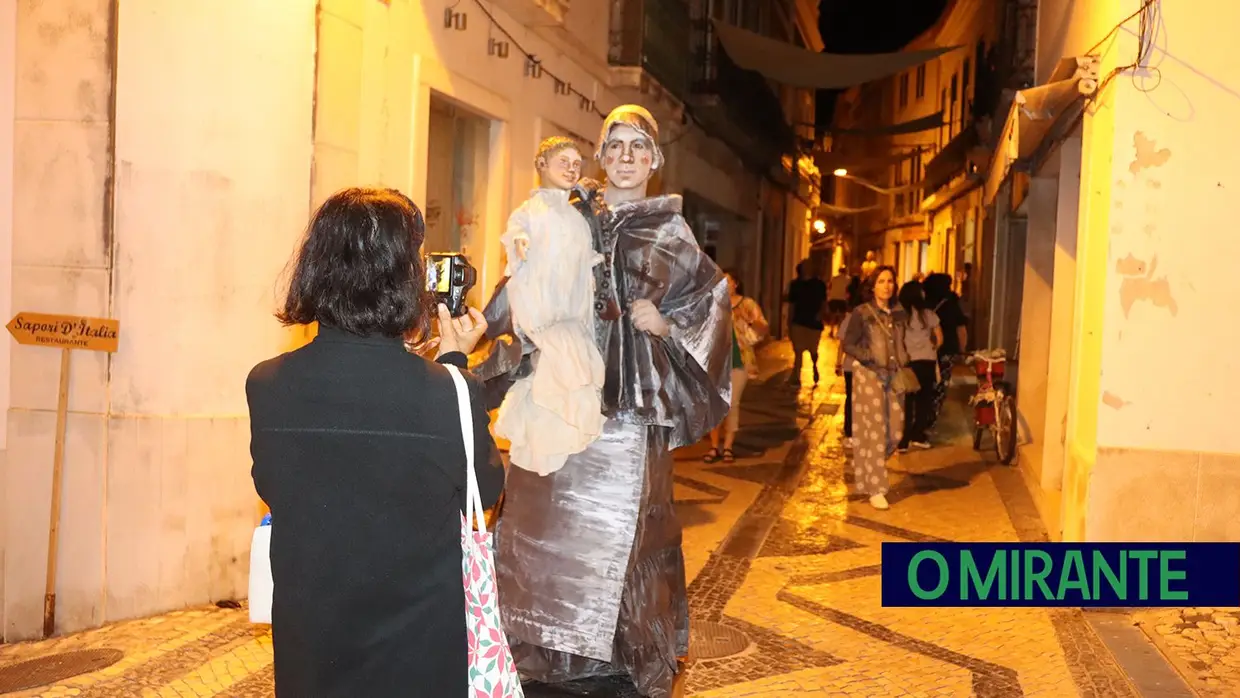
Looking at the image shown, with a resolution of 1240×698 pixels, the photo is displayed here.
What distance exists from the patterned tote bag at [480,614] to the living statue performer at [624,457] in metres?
1.66

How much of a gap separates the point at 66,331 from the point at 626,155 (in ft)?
9.41

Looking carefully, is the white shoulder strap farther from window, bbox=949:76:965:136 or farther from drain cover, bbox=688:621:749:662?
window, bbox=949:76:965:136

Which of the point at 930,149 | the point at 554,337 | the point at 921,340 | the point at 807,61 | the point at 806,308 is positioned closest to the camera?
the point at 554,337

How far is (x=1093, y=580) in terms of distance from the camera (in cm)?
623

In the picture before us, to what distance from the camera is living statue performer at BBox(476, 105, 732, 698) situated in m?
3.93

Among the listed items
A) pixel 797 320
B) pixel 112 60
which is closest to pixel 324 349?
pixel 112 60

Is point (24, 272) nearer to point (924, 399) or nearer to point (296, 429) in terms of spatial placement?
point (296, 429)

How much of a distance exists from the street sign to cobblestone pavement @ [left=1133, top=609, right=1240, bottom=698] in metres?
4.92

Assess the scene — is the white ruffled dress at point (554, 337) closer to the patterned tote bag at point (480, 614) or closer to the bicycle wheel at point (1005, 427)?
the patterned tote bag at point (480, 614)

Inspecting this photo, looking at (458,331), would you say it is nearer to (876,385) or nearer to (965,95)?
(876,385)

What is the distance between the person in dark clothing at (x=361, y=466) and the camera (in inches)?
82.4

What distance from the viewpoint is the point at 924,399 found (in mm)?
11234

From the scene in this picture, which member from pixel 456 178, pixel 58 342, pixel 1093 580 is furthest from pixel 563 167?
pixel 456 178

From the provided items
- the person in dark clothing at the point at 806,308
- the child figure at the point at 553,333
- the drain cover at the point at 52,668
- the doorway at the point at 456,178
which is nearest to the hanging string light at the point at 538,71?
the doorway at the point at 456,178
